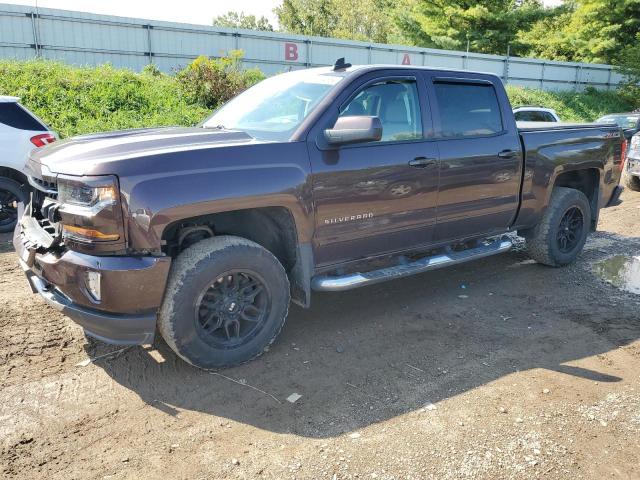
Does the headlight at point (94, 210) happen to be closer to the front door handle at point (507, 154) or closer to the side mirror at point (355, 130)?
the side mirror at point (355, 130)

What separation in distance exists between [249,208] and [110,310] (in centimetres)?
106

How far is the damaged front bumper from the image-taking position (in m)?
3.06

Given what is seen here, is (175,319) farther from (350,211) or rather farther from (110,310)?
(350,211)

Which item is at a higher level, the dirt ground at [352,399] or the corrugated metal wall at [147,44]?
the corrugated metal wall at [147,44]

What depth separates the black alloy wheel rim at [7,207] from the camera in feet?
22.7

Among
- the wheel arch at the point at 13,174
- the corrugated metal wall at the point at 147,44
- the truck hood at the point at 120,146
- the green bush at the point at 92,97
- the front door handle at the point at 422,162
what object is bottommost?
the wheel arch at the point at 13,174

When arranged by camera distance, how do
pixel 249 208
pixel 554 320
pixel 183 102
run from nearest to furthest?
1. pixel 249 208
2. pixel 554 320
3. pixel 183 102

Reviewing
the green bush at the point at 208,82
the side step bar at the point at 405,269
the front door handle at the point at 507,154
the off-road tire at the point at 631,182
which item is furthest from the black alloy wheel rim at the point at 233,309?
the green bush at the point at 208,82

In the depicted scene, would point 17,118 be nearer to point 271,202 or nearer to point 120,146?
point 120,146

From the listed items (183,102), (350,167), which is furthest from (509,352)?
(183,102)

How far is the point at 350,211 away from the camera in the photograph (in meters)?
3.90

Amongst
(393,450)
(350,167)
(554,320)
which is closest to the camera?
(393,450)

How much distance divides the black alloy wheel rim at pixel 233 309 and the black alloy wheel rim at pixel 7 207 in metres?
4.92

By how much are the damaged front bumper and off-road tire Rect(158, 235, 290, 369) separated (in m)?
0.09
